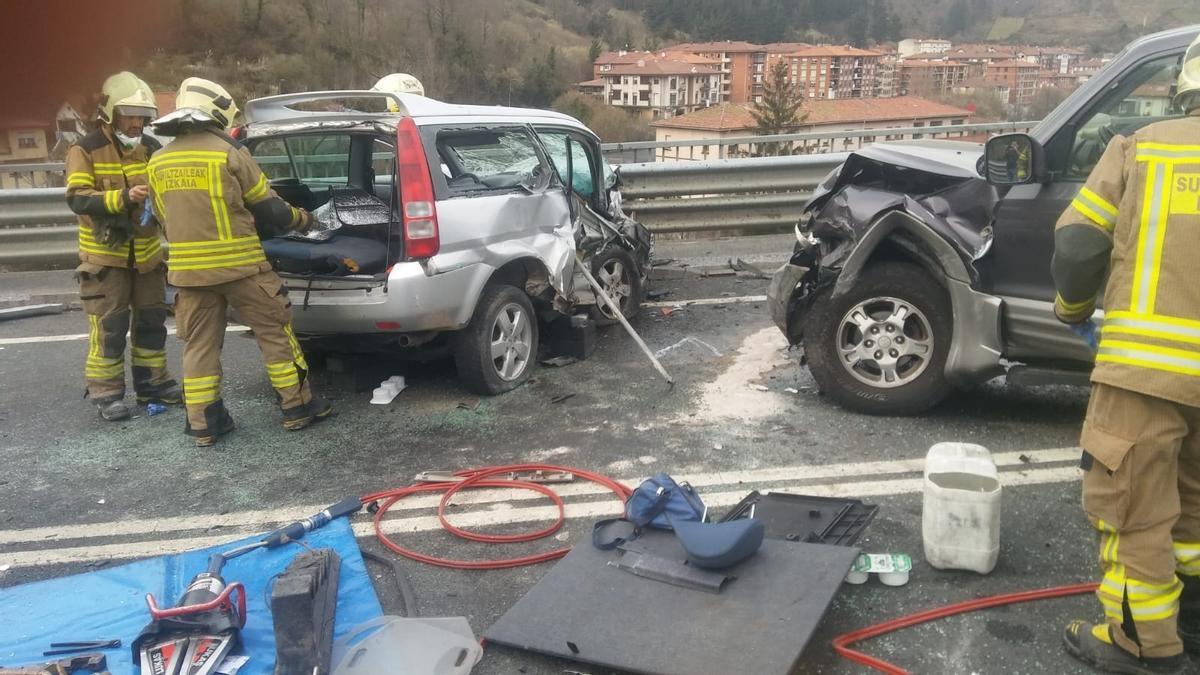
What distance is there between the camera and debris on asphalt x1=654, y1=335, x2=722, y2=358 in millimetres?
6293

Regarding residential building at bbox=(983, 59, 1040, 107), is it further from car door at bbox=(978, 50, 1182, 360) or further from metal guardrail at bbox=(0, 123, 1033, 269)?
car door at bbox=(978, 50, 1182, 360)

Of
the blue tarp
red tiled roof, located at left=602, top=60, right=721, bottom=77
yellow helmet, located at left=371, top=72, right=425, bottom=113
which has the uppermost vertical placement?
red tiled roof, located at left=602, top=60, right=721, bottom=77

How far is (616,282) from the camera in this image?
22.8ft

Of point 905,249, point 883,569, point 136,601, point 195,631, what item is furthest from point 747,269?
point 195,631

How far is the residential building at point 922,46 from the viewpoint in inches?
1403

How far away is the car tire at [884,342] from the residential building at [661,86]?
33436 millimetres

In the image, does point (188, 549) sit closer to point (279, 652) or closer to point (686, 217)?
point (279, 652)

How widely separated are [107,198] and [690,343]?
3.80 metres

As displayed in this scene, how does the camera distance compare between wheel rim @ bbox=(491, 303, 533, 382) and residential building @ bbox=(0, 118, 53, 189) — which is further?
wheel rim @ bbox=(491, 303, 533, 382)

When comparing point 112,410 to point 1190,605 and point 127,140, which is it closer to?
point 127,140

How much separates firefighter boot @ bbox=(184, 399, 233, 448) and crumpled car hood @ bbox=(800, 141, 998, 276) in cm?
342

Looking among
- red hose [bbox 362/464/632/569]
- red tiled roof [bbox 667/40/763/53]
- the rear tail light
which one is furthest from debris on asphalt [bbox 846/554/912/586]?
red tiled roof [bbox 667/40/763/53]

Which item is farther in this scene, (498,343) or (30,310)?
(30,310)

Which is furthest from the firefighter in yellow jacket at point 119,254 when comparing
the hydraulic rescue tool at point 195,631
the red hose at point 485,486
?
the hydraulic rescue tool at point 195,631
